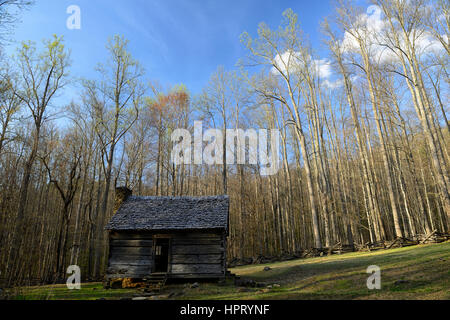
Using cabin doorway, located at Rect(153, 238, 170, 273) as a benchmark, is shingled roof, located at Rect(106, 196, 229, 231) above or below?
above

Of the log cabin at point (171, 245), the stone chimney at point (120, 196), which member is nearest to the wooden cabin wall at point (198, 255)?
the log cabin at point (171, 245)

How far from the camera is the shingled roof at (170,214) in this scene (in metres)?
12.4

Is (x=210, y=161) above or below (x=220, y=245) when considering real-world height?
above

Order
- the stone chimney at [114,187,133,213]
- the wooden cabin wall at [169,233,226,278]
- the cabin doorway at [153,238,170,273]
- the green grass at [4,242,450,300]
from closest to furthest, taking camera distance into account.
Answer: the green grass at [4,242,450,300] → the wooden cabin wall at [169,233,226,278] → the stone chimney at [114,187,133,213] → the cabin doorway at [153,238,170,273]

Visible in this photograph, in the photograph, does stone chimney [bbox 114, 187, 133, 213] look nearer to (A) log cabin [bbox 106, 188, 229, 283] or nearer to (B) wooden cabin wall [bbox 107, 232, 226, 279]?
(A) log cabin [bbox 106, 188, 229, 283]

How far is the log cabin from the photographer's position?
12.1 meters

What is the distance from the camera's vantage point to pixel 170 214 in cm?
1345

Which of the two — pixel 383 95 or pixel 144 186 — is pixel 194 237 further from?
pixel 144 186

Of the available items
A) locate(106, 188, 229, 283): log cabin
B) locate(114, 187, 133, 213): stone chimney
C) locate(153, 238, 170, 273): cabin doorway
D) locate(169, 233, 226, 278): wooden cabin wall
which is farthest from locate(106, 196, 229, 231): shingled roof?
locate(153, 238, 170, 273): cabin doorway

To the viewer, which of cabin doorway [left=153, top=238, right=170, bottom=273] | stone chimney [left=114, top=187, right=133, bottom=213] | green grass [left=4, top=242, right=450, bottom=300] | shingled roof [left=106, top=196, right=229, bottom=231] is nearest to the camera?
green grass [left=4, top=242, right=450, bottom=300]

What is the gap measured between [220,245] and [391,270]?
275 inches

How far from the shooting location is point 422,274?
8.06 metres
